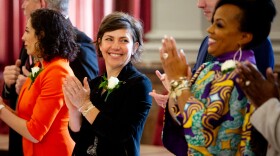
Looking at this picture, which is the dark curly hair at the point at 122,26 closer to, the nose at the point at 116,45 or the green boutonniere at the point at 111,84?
the nose at the point at 116,45

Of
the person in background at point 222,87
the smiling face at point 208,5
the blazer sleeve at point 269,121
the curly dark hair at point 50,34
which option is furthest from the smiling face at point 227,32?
the curly dark hair at point 50,34

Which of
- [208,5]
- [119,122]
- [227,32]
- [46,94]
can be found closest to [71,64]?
[46,94]

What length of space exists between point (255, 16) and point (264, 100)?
0.28 metres

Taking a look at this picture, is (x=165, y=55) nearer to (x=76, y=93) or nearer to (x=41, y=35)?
(x=76, y=93)

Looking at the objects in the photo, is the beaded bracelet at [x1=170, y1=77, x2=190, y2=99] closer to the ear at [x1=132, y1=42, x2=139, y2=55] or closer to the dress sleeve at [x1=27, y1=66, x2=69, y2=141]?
the ear at [x1=132, y1=42, x2=139, y2=55]

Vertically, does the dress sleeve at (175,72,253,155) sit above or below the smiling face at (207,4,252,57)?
below

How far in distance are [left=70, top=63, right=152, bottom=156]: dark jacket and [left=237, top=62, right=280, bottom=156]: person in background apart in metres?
0.80

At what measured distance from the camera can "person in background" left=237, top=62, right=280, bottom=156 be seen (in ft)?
5.73

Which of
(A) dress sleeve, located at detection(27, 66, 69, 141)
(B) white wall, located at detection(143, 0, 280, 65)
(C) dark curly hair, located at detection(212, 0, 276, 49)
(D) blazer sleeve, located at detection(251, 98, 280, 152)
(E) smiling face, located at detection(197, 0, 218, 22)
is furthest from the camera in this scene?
(B) white wall, located at detection(143, 0, 280, 65)

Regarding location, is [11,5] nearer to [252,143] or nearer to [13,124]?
[13,124]

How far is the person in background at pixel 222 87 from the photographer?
183cm

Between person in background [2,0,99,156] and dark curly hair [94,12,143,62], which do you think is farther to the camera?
person in background [2,0,99,156]

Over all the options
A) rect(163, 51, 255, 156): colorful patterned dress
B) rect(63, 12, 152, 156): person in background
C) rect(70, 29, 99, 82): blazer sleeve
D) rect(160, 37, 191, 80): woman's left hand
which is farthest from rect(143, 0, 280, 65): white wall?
rect(163, 51, 255, 156): colorful patterned dress

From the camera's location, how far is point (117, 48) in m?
2.65
